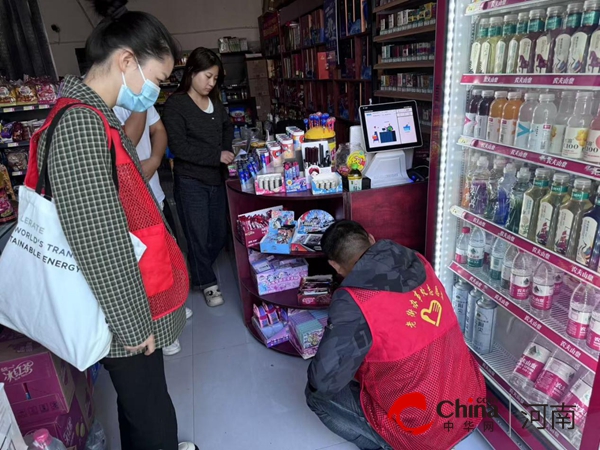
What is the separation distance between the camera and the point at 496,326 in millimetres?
2186

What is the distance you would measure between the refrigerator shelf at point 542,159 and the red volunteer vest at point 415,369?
0.56 metres

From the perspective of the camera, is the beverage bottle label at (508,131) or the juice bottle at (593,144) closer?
the juice bottle at (593,144)

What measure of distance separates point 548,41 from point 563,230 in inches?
27.5

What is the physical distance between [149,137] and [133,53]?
1.50 m

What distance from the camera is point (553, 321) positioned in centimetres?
164

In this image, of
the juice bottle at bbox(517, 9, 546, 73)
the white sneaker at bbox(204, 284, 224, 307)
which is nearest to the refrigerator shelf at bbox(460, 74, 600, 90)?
the juice bottle at bbox(517, 9, 546, 73)

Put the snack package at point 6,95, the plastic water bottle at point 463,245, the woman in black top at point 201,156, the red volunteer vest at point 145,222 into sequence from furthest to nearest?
the snack package at point 6,95 < the woman in black top at point 201,156 < the plastic water bottle at point 463,245 < the red volunteer vest at point 145,222

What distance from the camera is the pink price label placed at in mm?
1801

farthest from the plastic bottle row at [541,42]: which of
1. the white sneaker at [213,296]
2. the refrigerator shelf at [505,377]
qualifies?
the white sneaker at [213,296]

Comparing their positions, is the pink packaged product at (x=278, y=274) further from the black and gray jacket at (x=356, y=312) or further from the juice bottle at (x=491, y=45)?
the juice bottle at (x=491, y=45)

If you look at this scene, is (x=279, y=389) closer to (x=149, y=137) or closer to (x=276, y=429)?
(x=276, y=429)

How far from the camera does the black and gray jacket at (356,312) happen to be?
136 cm

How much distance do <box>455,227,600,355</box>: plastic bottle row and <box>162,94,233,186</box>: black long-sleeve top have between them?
176 cm

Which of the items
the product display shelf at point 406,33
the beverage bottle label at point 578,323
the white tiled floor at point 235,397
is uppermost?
the product display shelf at point 406,33
